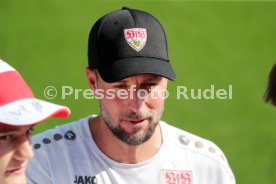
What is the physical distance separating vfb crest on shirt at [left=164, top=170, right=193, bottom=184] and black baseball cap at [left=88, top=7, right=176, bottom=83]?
0.47 metres

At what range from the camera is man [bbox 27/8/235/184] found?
326 cm

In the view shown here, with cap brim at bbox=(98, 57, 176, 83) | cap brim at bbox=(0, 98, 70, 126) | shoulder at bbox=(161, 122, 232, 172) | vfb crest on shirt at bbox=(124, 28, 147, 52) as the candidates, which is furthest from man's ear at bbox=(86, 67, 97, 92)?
cap brim at bbox=(0, 98, 70, 126)

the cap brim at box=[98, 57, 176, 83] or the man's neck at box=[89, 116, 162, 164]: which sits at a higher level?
the cap brim at box=[98, 57, 176, 83]

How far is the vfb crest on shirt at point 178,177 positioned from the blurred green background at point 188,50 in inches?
130

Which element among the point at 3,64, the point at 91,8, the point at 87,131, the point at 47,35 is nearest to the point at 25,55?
the point at 47,35

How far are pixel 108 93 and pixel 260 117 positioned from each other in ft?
12.4

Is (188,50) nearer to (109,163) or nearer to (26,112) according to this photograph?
(109,163)

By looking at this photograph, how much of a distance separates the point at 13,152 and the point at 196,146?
1.19 metres

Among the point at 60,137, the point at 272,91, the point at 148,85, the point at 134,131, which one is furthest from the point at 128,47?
the point at 272,91

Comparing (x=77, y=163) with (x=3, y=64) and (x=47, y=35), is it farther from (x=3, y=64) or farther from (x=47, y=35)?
(x=47, y=35)

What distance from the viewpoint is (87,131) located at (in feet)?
11.2

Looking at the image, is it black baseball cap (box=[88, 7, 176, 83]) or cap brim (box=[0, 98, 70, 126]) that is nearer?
cap brim (box=[0, 98, 70, 126])

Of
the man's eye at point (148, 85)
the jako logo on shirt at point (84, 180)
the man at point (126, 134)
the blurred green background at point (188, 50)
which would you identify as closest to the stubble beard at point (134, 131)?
the man at point (126, 134)

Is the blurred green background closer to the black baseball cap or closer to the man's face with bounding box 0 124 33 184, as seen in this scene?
the black baseball cap
